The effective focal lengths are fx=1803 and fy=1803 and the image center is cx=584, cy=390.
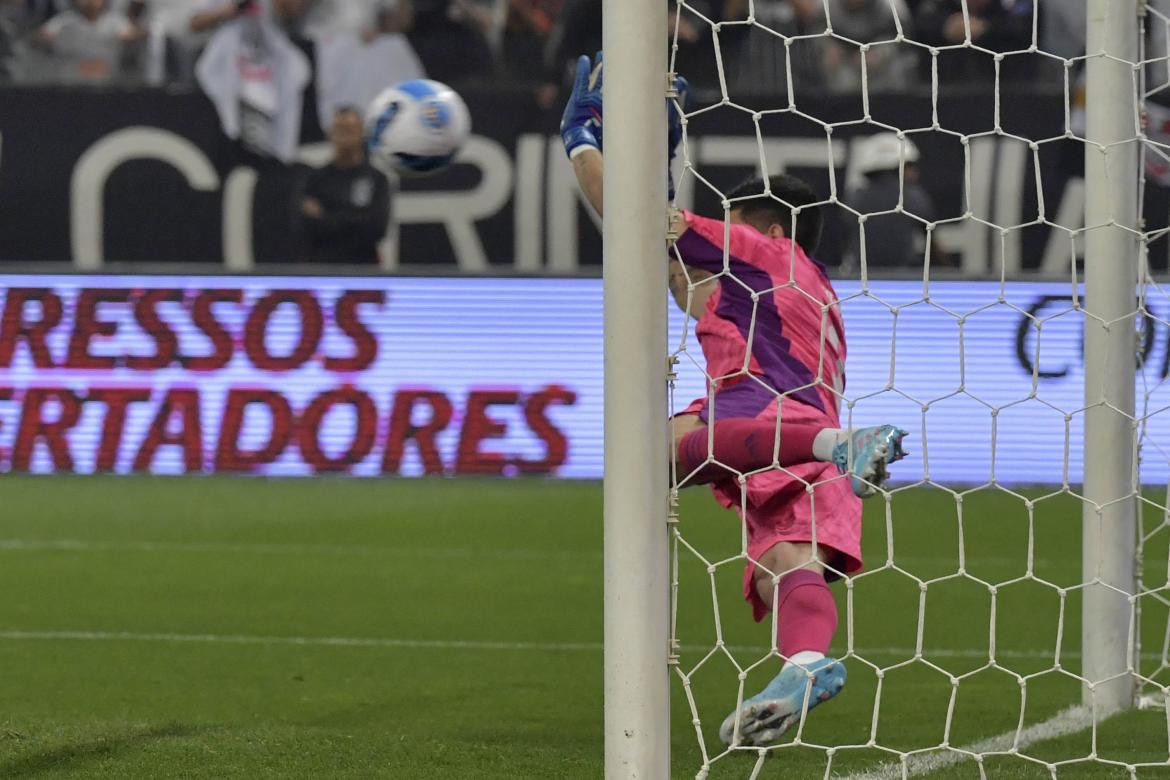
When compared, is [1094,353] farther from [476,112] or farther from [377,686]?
[476,112]

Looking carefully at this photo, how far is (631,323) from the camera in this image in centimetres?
324

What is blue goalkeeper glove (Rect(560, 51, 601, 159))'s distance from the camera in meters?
4.04

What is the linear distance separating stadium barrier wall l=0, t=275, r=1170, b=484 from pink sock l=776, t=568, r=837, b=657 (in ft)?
22.8

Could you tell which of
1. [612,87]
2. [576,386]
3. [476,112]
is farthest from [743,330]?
[476,112]

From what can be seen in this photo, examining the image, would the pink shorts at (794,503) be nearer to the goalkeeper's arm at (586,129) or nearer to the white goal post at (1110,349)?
the goalkeeper's arm at (586,129)

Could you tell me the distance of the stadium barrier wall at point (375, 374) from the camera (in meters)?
11.0

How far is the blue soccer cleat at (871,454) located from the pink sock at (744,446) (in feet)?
0.55

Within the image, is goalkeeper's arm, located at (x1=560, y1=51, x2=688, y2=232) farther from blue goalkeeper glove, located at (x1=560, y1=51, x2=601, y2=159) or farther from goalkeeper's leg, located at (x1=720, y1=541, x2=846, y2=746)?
goalkeeper's leg, located at (x1=720, y1=541, x2=846, y2=746)

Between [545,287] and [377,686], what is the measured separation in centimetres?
634

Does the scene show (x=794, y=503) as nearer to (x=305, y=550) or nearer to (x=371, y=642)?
(x=371, y=642)

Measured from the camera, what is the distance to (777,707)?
11.9 feet

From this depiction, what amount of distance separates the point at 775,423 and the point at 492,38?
30.7 feet

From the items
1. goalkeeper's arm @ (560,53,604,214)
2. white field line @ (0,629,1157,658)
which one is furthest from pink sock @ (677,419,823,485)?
white field line @ (0,629,1157,658)

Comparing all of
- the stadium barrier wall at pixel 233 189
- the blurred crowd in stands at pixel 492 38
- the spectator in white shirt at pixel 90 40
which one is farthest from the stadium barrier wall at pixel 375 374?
the spectator in white shirt at pixel 90 40
